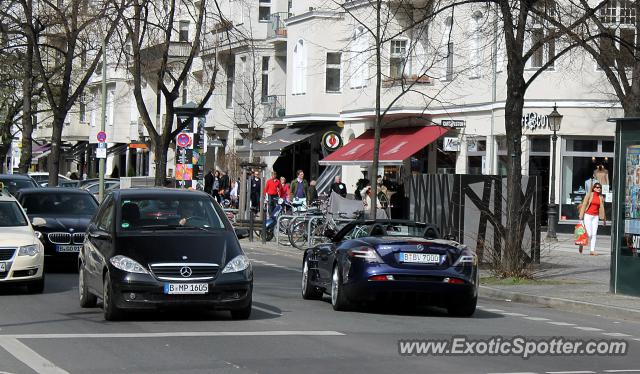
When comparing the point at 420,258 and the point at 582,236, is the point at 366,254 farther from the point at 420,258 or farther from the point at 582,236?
the point at 582,236

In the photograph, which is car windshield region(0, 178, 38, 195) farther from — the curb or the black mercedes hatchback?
the black mercedes hatchback

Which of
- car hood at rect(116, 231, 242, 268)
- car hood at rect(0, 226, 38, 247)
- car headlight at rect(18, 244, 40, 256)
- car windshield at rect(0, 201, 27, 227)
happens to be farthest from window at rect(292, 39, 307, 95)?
car hood at rect(116, 231, 242, 268)

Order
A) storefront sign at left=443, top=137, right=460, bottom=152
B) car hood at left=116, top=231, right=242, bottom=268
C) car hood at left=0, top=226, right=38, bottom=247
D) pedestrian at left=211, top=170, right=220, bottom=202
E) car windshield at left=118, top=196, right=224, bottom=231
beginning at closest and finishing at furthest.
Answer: car hood at left=116, top=231, right=242, bottom=268, car windshield at left=118, top=196, right=224, bottom=231, car hood at left=0, top=226, right=38, bottom=247, storefront sign at left=443, top=137, right=460, bottom=152, pedestrian at left=211, top=170, right=220, bottom=202

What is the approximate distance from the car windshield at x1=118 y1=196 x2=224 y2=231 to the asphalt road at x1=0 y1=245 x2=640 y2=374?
1126 mm

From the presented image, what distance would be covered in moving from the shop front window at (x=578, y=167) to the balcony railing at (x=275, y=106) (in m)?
18.6

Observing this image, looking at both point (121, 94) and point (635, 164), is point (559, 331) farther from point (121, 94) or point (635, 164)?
point (121, 94)

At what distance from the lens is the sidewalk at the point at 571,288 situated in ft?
61.4

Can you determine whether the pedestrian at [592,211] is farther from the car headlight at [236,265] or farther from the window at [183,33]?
the car headlight at [236,265]

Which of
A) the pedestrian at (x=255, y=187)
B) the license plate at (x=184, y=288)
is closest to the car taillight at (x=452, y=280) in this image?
the license plate at (x=184, y=288)

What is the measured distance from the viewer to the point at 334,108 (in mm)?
51750

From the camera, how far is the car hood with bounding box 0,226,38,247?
59.1 feet

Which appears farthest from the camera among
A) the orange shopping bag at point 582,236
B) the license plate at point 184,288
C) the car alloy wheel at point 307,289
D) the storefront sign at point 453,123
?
the storefront sign at point 453,123

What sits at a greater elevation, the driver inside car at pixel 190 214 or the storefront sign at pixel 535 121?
the storefront sign at pixel 535 121

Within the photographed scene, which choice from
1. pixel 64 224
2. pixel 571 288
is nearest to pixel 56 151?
pixel 64 224
